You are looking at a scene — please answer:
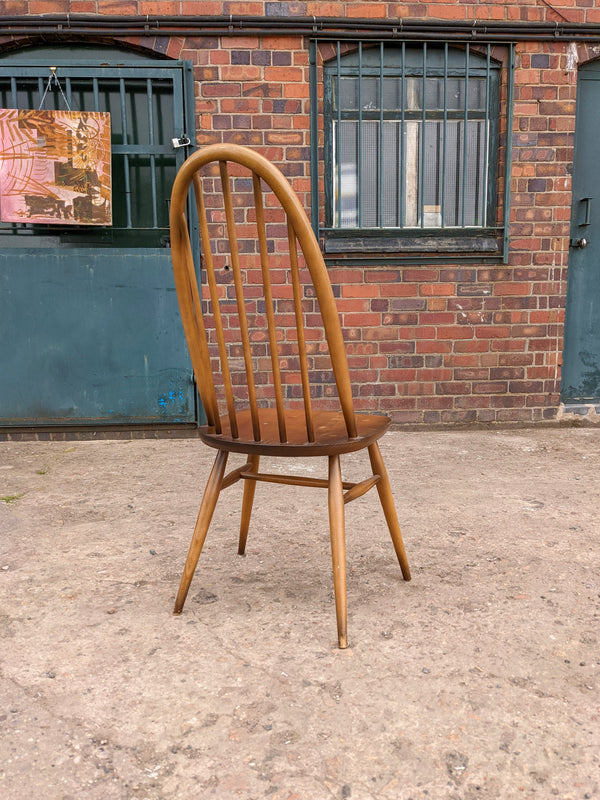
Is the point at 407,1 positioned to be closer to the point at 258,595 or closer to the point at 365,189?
the point at 365,189

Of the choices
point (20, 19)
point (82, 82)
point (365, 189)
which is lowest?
point (365, 189)

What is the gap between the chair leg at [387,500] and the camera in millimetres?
1538

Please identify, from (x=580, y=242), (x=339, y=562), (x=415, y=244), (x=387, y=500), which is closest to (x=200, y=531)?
(x=339, y=562)

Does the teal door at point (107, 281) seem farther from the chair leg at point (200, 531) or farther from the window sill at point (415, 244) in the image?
the chair leg at point (200, 531)

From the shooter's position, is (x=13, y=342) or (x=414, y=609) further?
(x=13, y=342)

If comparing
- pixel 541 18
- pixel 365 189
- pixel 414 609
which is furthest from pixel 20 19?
pixel 414 609

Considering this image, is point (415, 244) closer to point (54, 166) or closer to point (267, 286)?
point (54, 166)

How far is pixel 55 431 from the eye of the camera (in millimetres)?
3266

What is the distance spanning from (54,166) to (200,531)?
7.80 ft

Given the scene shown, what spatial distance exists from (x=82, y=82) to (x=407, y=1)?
5.57ft

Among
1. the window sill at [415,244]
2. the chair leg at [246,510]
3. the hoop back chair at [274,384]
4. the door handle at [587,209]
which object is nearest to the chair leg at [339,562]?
the hoop back chair at [274,384]

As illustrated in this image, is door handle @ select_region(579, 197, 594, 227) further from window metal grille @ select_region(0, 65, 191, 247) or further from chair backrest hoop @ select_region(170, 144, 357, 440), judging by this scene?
chair backrest hoop @ select_region(170, 144, 357, 440)

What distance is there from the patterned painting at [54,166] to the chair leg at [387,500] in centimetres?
225

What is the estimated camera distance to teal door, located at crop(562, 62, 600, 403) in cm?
336
